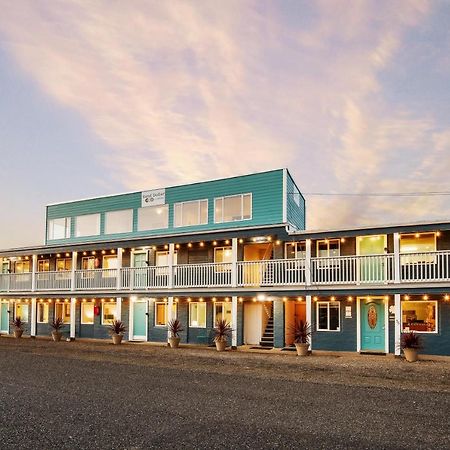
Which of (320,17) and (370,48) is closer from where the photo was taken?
(320,17)

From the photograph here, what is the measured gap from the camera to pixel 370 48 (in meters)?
21.1

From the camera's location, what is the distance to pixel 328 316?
23156mm

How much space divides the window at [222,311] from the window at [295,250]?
170 inches

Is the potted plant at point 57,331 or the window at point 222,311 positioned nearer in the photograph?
the window at point 222,311

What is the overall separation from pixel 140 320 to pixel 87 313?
4.61 metres

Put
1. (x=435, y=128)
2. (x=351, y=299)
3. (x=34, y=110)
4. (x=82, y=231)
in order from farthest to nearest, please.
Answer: (x=82, y=231)
(x=34, y=110)
(x=435, y=128)
(x=351, y=299)

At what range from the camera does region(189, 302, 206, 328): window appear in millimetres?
A: 26641

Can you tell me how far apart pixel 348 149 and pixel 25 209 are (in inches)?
1148

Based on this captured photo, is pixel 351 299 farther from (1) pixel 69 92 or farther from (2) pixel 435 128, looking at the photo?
(1) pixel 69 92

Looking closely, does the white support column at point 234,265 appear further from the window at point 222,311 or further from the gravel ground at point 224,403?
the gravel ground at point 224,403

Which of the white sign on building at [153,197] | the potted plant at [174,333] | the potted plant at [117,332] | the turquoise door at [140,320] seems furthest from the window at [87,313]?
the potted plant at [174,333]

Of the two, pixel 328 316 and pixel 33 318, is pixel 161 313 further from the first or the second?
pixel 328 316

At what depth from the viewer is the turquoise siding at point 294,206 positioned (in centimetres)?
2631

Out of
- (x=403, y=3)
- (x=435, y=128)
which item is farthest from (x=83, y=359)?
(x=435, y=128)
